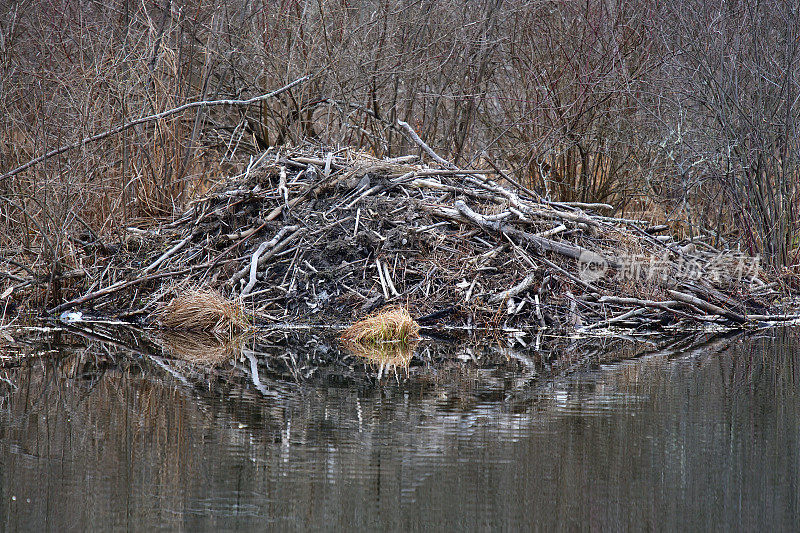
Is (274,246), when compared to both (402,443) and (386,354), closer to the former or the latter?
(386,354)

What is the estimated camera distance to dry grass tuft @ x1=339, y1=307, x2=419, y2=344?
9.22m

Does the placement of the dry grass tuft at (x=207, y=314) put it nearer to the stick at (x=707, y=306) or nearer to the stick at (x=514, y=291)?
the stick at (x=514, y=291)

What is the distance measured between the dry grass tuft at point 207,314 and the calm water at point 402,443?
1758 mm

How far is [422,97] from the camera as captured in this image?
16.0m

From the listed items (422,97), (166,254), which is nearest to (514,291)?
(166,254)

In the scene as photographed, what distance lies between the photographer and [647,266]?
1074cm

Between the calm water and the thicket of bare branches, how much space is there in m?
4.69

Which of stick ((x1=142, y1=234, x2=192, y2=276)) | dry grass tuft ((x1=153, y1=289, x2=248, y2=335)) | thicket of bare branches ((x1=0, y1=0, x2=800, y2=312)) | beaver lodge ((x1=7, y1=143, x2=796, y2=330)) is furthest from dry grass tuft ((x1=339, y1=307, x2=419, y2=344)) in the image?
thicket of bare branches ((x1=0, y1=0, x2=800, y2=312))

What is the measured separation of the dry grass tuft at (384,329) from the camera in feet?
30.2

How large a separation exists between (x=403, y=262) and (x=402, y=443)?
18.4 ft

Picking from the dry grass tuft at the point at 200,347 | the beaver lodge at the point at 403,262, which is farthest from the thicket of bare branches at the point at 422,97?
the dry grass tuft at the point at 200,347

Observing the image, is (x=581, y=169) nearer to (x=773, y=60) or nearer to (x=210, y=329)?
(x=773, y=60)

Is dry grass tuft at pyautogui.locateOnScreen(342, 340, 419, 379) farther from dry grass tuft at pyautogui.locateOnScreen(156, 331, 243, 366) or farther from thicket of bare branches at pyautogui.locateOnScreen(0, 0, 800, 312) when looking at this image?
thicket of bare branches at pyautogui.locateOnScreen(0, 0, 800, 312)

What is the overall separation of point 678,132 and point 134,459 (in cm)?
1022
